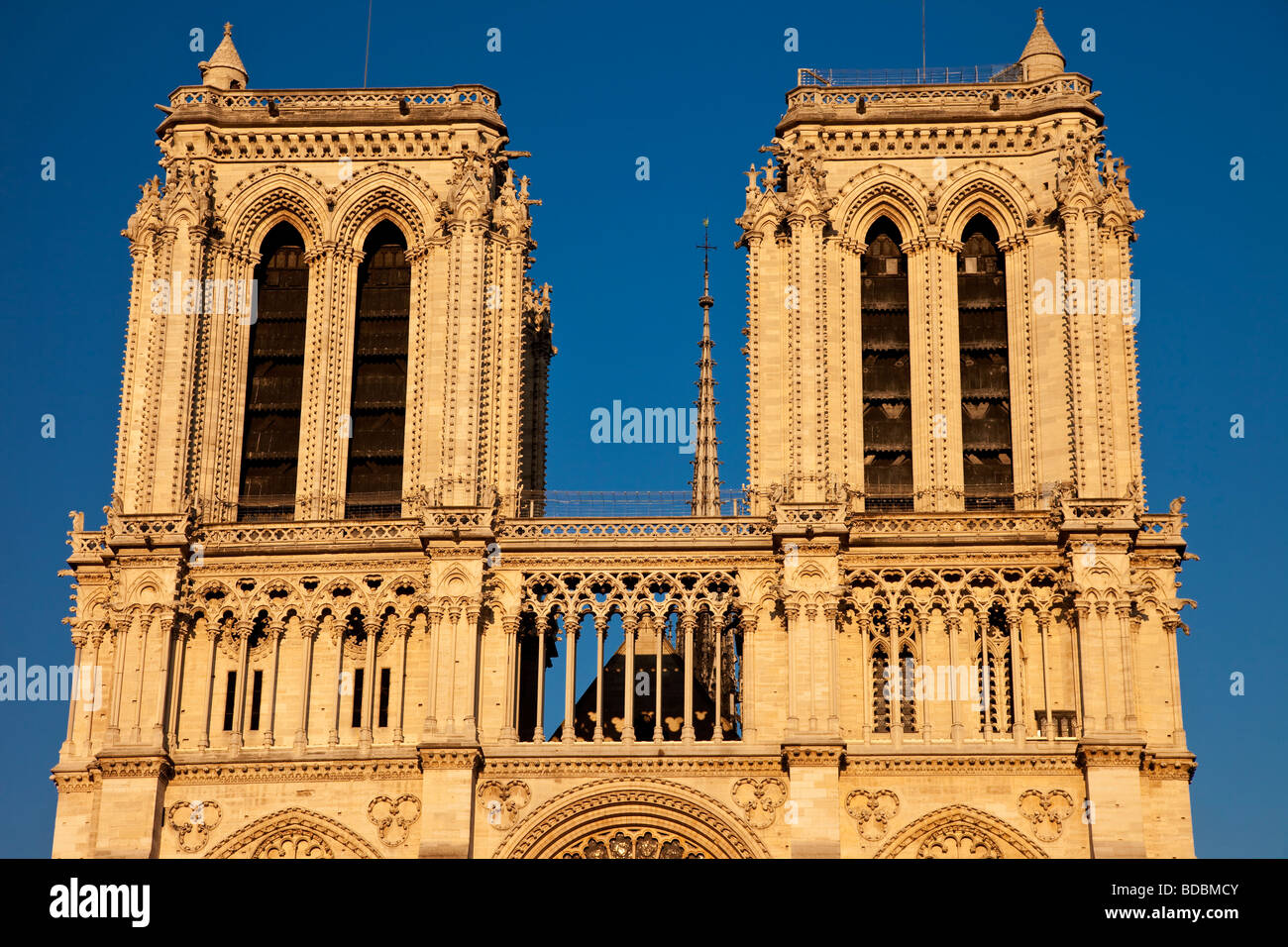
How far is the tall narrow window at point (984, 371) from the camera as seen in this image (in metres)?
65.5

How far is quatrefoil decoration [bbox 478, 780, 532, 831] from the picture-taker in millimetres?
60938

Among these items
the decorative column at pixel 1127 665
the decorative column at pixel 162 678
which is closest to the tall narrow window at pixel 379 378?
the decorative column at pixel 162 678

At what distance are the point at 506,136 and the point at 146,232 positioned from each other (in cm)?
946

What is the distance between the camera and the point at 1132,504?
6241 centimetres

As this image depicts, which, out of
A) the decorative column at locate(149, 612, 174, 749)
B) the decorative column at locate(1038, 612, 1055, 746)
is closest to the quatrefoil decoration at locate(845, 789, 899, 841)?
the decorative column at locate(1038, 612, 1055, 746)

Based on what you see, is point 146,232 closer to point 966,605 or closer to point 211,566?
point 211,566

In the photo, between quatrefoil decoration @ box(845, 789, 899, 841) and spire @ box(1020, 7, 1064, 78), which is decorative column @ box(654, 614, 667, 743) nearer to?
quatrefoil decoration @ box(845, 789, 899, 841)

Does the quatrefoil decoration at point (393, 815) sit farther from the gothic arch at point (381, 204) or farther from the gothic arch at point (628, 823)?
the gothic arch at point (381, 204)

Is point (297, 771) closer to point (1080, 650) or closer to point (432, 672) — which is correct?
point (432, 672)

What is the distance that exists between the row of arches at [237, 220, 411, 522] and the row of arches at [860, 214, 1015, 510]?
1169cm

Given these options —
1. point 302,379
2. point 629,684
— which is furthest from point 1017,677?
point 302,379

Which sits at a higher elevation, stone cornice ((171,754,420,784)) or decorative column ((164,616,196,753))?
decorative column ((164,616,196,753))
